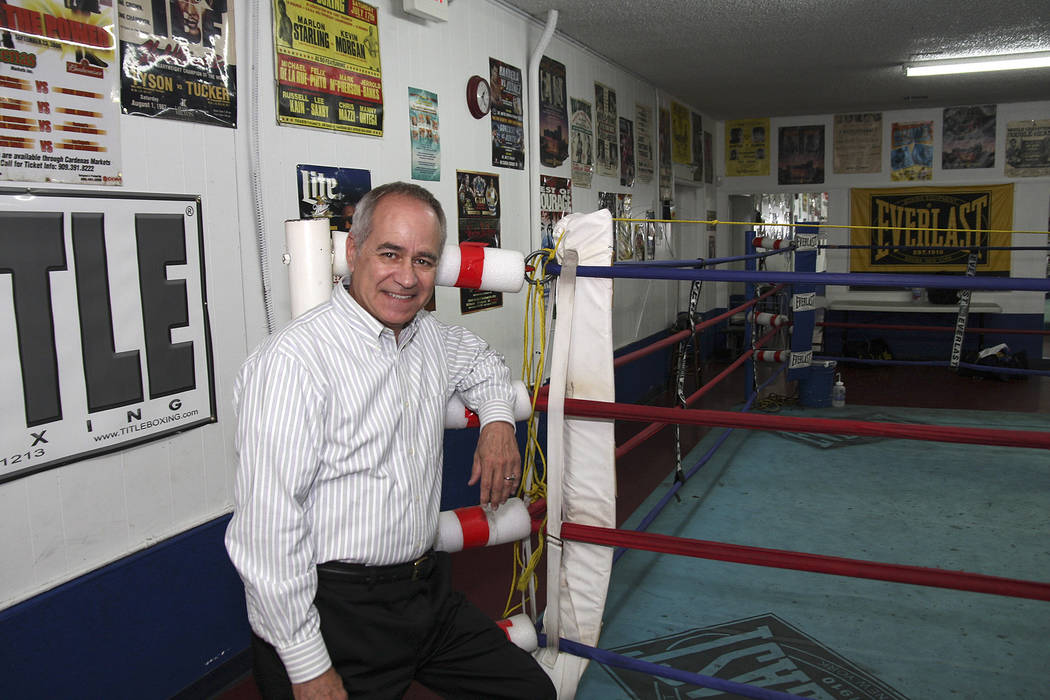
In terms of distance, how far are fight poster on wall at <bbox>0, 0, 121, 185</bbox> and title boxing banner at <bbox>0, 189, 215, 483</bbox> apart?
0.25 feet

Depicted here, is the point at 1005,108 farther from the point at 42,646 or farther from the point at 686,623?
the point at 42,646

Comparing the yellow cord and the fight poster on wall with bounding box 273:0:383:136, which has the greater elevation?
the fight poster on wall with bounding box 273:0:383:136

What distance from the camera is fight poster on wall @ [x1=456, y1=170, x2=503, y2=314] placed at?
368 cm

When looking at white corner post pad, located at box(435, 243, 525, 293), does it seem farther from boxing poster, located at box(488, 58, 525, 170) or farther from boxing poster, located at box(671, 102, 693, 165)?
boxing poster, located at box(671, 102, 693, 165)

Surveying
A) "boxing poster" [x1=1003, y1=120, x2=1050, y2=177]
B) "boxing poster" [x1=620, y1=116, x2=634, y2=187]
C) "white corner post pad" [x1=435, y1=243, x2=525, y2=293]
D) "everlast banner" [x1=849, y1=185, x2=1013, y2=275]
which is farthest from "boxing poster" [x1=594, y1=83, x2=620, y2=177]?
"boxing poster" [x1=1003, y1=120, x2=1050, y2=177]

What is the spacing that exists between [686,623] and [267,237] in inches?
76.0

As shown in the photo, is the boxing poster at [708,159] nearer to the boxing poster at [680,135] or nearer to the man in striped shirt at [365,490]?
the boxing poster at [680,135]

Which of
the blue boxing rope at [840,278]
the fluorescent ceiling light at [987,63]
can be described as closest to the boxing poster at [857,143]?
the fluorescent ceiling light at [987,63]

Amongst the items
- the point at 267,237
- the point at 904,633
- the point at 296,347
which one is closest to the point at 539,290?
the point at 296,347

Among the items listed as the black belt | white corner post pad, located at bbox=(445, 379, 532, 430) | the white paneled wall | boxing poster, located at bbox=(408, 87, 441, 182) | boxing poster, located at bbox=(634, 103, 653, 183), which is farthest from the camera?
boxing poster, located at bbox=(634, 103, 653, 183)

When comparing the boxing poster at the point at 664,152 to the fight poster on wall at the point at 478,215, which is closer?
the fight poster on wall at the point at 478,215

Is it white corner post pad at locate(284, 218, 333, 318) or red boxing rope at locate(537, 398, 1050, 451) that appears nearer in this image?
red boxing rope at locate(537, 398, 1050, 451)

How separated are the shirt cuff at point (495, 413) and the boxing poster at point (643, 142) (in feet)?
16.2

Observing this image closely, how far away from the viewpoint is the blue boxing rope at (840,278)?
4.41ft
